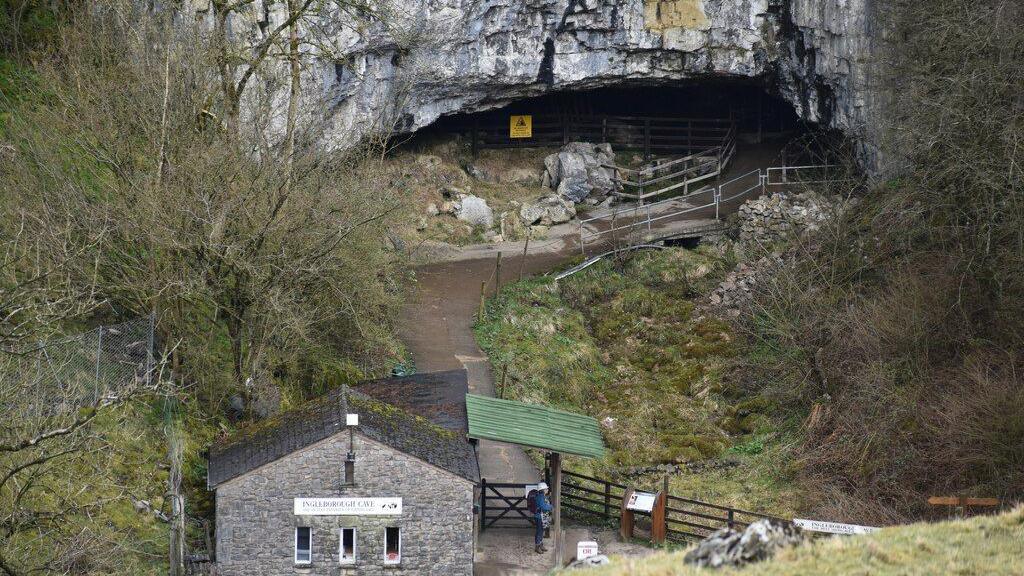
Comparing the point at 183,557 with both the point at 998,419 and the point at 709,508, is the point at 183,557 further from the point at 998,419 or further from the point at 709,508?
the point at 998,419

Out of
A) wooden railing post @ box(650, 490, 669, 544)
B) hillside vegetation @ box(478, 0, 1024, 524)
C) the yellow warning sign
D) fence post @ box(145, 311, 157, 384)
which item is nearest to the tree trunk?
fence post @ box(145, 311, 157, 384)

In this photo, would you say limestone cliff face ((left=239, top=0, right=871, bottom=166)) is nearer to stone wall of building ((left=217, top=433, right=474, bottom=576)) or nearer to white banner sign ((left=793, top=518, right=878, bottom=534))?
white banner sign ((left=793, top=518, right=878, bottom=534))

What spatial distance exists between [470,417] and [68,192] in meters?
7.92

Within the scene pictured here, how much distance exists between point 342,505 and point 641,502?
19.1 ft

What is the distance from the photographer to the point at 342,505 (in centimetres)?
2138

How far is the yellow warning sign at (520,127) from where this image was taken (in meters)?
41.5

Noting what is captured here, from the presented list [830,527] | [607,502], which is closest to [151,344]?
[607,502]

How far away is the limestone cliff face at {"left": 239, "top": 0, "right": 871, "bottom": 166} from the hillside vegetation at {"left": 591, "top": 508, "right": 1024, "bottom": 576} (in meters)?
20.2

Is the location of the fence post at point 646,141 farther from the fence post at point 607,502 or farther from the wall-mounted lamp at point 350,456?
the wall-mounted lamp at point 350,456

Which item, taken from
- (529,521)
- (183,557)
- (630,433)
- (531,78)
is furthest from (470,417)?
(531,78)

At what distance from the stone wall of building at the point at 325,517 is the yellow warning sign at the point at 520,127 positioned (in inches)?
838

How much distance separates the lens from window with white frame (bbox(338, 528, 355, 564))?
21500mm

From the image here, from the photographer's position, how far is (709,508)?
26328mm

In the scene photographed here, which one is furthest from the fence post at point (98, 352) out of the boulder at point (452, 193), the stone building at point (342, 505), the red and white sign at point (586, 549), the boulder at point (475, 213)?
the boulder at point (452, 193)
